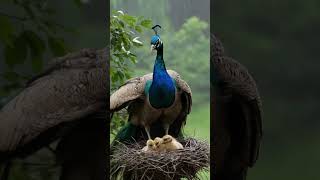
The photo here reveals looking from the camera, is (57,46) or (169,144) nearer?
(57,46)

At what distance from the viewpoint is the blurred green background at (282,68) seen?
210 centimetres

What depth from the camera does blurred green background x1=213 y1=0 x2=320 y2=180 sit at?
210cm

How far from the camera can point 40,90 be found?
6.36 feet

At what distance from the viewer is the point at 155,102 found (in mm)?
2096

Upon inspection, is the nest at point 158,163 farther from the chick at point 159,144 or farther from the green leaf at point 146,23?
the green leaf at point 146,23

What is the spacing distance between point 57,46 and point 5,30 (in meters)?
0.18

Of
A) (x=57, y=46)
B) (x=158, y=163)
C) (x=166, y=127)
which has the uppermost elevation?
(x=57, y=46)

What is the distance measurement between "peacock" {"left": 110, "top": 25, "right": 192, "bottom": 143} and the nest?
6cm

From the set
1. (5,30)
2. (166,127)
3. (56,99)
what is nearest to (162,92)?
(166,127)

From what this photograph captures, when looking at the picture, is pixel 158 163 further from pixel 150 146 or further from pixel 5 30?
pixel 5 30

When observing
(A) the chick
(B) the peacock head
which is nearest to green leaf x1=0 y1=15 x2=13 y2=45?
(B) the peacock head

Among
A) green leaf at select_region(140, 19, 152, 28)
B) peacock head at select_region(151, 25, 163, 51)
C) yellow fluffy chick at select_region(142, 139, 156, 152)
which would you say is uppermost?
green leaf at select_region(140, 19, 152, 28)

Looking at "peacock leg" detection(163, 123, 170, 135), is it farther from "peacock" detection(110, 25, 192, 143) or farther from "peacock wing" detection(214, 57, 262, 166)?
"peacock wing" detection(214, 57, 262, 166)

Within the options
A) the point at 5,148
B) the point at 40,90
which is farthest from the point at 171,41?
the point at 5,148
